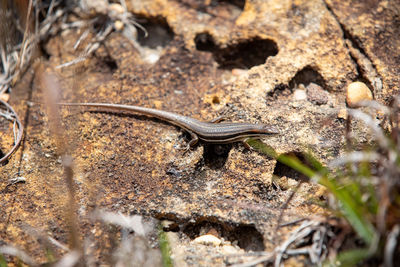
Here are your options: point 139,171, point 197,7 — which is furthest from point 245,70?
point 139,171

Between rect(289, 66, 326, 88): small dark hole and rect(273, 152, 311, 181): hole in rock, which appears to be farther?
rect(289, 66, 326, 88): small dark hole

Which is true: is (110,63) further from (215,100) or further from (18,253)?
(18,253)

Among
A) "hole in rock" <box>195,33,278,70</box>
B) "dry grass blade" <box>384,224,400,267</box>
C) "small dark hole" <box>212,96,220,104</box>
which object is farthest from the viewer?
"hole in rock" <box>195,33,278,70</box>

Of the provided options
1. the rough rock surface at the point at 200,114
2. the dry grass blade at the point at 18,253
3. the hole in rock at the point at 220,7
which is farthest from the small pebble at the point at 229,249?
the hole in rock at the point at 220,7

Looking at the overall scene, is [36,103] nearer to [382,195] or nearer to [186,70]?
[186,70]

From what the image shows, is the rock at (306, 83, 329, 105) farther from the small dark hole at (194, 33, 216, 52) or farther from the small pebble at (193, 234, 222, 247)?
the small pebble at (193, 234, 222, 247)

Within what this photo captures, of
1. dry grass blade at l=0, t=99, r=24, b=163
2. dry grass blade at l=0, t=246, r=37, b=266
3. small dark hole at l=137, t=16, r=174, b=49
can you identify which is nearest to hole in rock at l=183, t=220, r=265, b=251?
dry grass blade at l=0, t=246, r=37, b=266

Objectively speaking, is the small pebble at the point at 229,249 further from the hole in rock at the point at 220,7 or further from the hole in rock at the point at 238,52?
the hole in rock at the point at 220,7
